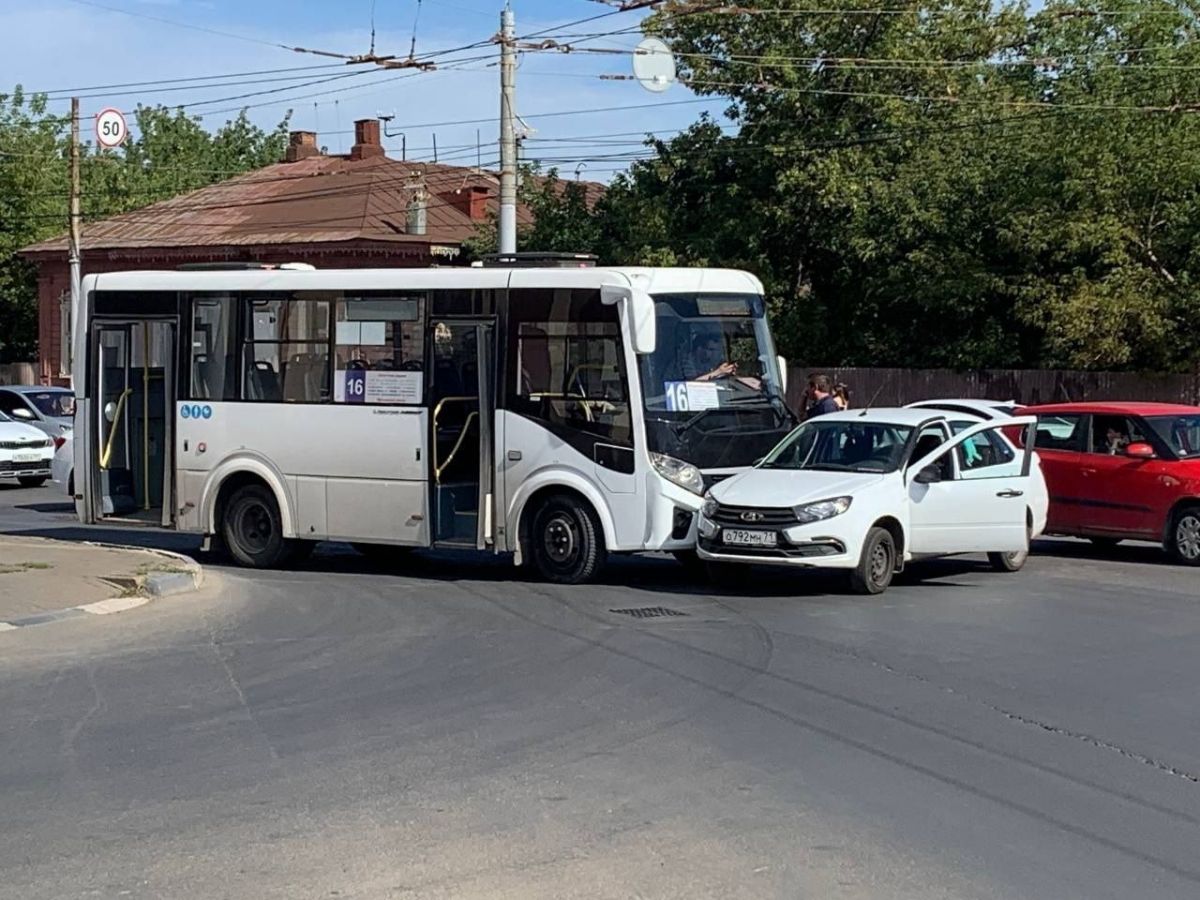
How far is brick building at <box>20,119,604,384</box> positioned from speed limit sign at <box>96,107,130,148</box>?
8.62 metres

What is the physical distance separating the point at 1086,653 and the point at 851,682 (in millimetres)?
2173

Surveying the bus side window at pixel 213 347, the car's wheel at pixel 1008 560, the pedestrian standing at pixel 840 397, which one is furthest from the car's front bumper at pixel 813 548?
the pedestrian standing at pixel 840 397

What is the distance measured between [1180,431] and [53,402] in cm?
2208

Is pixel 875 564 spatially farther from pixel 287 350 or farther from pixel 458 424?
pixel 287 350

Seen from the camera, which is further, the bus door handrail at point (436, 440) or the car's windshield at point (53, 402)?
the car's windshield at point (53, 402)

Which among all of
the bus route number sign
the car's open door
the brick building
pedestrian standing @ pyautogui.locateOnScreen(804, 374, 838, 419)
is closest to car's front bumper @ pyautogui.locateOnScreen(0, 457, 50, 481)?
the bus route number sign

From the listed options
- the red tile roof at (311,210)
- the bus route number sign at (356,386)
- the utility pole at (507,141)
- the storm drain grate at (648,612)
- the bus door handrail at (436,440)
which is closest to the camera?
the storm drain grate at (648,612)

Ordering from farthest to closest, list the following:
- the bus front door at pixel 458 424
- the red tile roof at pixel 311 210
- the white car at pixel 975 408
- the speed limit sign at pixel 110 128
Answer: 1. the red tile roof at pixel 311 210
2. the speed limit sign at pixel 110 128
3. the white car at pixel 975 408
4. the bus front door at pixel 458 424

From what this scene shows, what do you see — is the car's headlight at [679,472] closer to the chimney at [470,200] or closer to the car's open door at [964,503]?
the car's open door at [964,503]

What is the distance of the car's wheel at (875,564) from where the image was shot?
555 inches

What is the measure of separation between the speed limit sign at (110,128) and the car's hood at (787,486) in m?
28.2

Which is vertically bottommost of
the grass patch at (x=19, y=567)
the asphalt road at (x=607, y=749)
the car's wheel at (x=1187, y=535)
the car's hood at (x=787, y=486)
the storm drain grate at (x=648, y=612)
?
the asphalt road at (x=607, y=749)

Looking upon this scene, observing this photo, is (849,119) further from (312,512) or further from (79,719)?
(79,719)

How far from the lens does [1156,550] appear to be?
62.4ft
